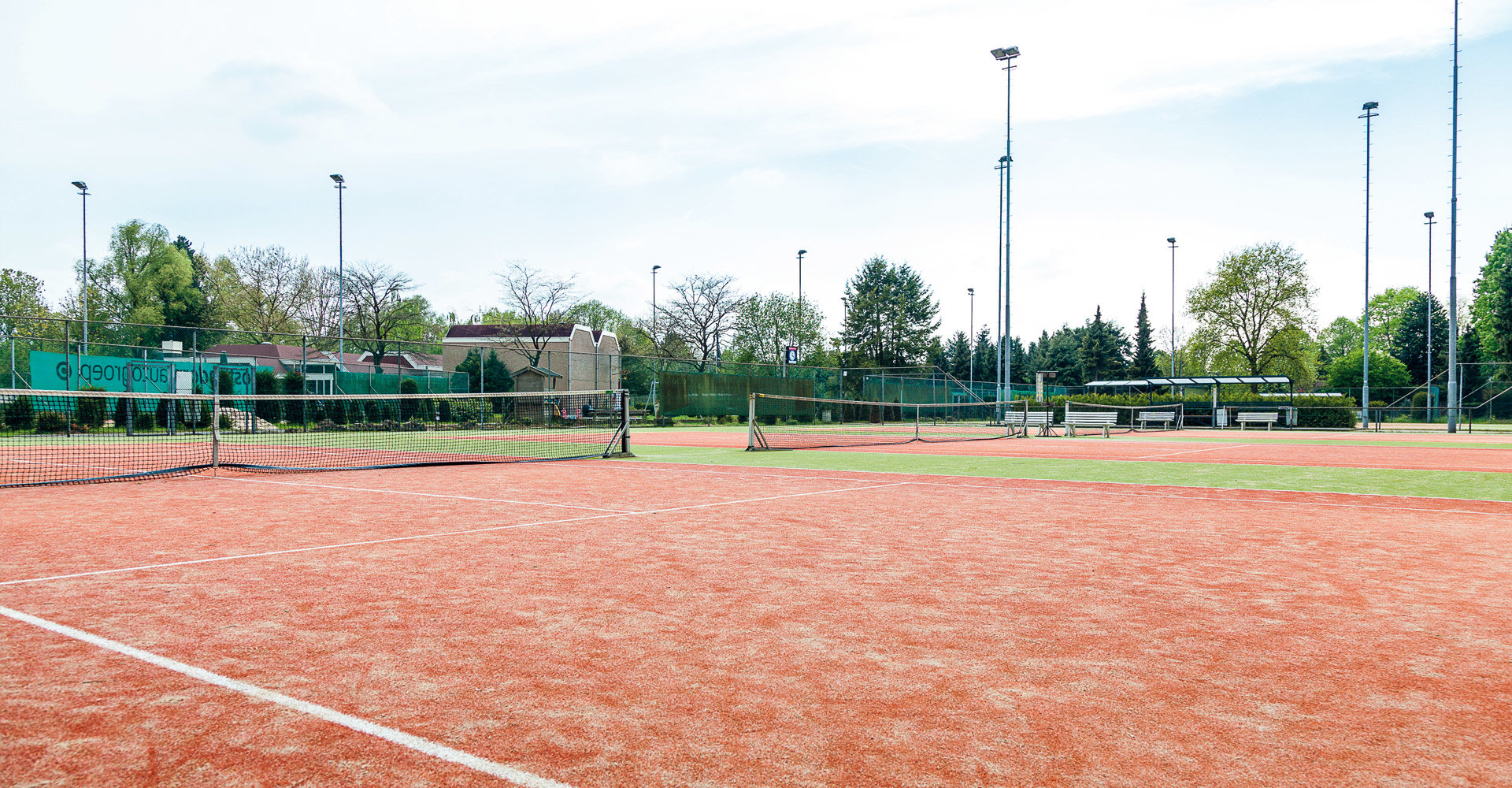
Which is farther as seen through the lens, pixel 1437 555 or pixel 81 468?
pixel 81 468

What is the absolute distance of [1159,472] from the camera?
13664 millimetres

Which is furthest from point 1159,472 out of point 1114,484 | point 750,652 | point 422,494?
point 750,652

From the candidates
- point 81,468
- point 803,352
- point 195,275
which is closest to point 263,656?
point 81,468

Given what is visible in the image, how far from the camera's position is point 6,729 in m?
2.87

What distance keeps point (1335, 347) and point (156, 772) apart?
4915 inches

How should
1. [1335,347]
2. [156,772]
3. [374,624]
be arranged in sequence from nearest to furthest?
[156,772], [374,624], [1335,347]

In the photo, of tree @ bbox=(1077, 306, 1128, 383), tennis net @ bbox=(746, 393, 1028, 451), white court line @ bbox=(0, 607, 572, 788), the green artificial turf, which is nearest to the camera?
white court line @ bbox=(0, 607, 572, 788)

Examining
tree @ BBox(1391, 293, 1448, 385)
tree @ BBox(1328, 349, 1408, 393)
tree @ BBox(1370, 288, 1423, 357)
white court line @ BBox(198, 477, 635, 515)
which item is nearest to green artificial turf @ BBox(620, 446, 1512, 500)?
white court line @ BBox(198, 477, 635, 515)

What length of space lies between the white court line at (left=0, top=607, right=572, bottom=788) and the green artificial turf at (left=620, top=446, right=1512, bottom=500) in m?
10.7

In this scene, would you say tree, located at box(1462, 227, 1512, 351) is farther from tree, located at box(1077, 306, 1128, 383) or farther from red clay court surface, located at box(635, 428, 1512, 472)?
red clay court surface, located at box(635, 428, 1512, 472)

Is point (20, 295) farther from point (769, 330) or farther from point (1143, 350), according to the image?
point (1143, 350)

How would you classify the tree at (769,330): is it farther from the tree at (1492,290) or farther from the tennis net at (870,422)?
the tree at (1492,290)

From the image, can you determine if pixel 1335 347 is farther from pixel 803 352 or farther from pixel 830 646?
pixel 830 646

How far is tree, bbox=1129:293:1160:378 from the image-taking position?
265 ft
